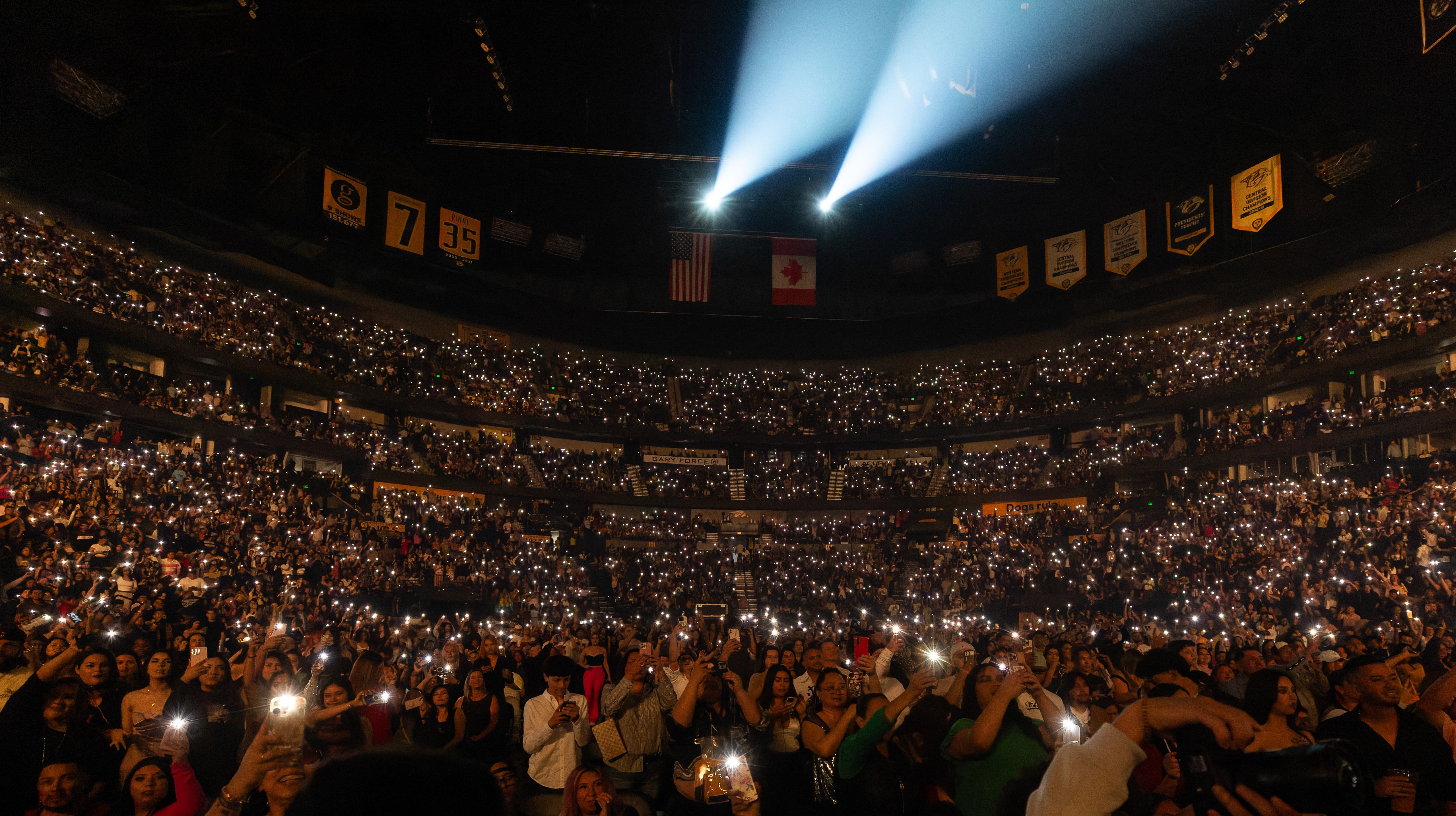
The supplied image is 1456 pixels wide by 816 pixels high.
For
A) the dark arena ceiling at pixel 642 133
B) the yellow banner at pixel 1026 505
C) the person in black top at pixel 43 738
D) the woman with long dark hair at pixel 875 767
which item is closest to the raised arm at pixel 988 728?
the woman with long dark hair at pixel 875 767

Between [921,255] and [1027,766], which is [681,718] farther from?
[921,255]

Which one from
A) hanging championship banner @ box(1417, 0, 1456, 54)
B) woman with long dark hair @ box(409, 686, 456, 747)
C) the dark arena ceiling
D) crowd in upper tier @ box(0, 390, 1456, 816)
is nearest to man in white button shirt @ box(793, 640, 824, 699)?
crowd in upper tier @ box(0, 390, 1456, 816)

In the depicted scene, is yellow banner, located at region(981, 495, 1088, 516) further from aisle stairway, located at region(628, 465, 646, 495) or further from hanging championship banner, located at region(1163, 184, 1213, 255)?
aisle stairway, located at region(628, 465, 646, 495)

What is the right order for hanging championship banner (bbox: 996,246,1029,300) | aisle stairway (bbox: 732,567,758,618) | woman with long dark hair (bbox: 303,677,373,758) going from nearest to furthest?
1. woman with long dark hair (bbox: 303,677,373,758)
2. aisle stairway (bbox: 732,567,758,618)
3. hanging championship banner (bbox: 996,246,1029,300)

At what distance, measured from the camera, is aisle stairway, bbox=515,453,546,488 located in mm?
34438

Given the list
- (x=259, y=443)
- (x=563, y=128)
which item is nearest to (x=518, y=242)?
(x=563, y=128)

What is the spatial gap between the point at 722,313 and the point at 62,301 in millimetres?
22487

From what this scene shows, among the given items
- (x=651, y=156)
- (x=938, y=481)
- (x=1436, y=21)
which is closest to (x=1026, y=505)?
(x=938, y=481)

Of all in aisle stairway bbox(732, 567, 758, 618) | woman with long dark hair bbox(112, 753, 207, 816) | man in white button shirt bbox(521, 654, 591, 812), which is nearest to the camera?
woman with long dark hair bbox(112, 753, 207, 816)

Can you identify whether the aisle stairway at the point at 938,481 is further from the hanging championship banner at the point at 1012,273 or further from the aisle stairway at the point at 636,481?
the aisle stairway at the point at 636,481

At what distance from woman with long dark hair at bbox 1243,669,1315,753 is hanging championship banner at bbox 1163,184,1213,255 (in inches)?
959

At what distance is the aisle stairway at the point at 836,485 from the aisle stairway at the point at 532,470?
39.6ft

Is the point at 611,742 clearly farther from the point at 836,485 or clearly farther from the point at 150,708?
the point at 836,485

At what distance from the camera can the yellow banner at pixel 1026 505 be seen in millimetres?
32562
